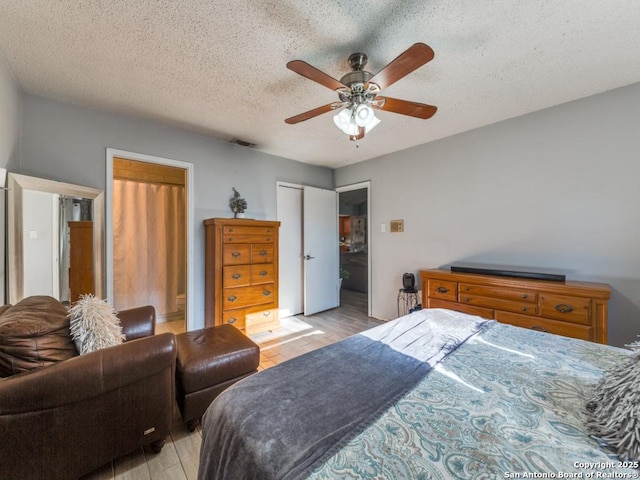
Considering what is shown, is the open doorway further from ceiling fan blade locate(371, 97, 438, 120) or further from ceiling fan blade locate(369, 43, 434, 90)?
ceiling fan blade locate(369, 43, 434, 90)

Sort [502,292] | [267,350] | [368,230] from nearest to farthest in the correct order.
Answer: [502,292] < [267,350] < [368,230]


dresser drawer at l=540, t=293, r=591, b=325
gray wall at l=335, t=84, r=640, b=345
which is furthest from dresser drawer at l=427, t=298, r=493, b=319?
gray wall at l=335, t=84, r=640, b=345

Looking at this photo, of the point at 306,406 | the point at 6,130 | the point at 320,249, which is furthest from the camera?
the point at 320,249

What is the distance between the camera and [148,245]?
11.9 ft

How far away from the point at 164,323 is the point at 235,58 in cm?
352

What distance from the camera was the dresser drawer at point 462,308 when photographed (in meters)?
2.39

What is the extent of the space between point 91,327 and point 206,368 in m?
0.65

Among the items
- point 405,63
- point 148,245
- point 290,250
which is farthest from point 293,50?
point 148,245

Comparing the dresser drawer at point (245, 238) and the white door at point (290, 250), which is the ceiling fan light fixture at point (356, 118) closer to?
the dresser drawer at point (245, 238)

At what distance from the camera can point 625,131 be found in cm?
204

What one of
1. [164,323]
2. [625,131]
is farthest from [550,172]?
[164,323]

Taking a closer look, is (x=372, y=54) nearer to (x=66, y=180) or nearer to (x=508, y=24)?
(x=508, y=24)

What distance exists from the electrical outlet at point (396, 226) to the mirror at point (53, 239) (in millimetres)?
3279

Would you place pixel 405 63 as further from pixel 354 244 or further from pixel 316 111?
pixel 354 244
